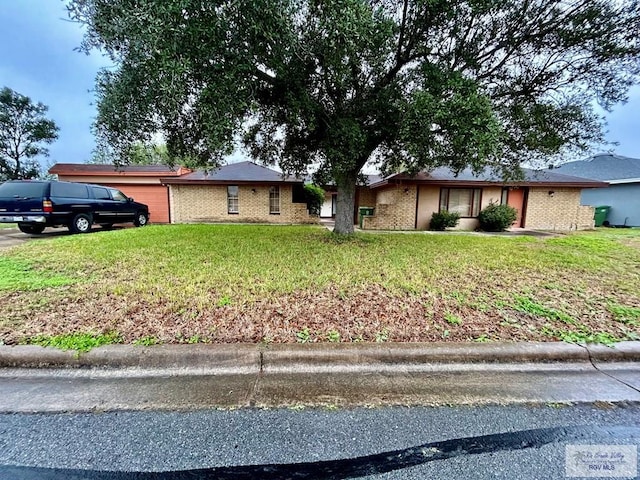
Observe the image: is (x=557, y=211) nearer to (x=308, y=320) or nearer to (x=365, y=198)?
(x=365, y=198)

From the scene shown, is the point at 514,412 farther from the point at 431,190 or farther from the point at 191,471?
the point at 431,190

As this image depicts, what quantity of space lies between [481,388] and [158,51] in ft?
17.1

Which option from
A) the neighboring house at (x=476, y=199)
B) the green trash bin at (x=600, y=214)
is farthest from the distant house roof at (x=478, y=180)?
the green trash bin at (x=600, y=214)

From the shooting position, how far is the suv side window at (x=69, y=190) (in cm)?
902

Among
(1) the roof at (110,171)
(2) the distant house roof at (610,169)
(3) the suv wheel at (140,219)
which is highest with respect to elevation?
(2) the distant house roof at (610,169)

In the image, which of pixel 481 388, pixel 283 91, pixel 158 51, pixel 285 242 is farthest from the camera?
pixel 285 242

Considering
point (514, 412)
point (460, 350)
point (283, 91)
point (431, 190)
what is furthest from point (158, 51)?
point (431, 190)

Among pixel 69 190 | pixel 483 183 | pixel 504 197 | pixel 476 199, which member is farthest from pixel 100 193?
pixel 504 197

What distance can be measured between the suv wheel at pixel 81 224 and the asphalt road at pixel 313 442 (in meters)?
9.93

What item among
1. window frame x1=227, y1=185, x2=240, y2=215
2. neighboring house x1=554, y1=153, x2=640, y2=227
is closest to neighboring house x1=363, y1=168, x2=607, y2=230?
neighboring house x1=554, y1=153, x2=640, y2=227

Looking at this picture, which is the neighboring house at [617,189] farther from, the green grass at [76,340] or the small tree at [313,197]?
the green grass at [76,340]

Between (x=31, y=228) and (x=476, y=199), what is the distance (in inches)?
703

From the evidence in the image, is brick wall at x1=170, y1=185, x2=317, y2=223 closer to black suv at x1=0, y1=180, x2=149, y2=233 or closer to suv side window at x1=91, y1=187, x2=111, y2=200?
black suv at x1=0, y1=180, x2=149, y2=233

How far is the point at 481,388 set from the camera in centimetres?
240
